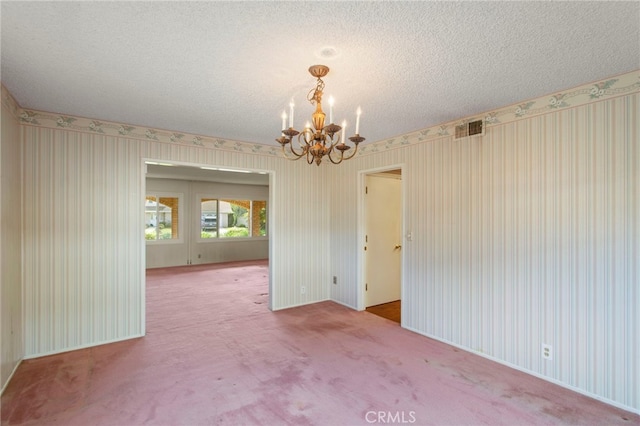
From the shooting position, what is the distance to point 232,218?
32.2ft

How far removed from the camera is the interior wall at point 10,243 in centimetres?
241

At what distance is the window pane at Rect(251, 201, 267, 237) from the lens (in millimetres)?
10070

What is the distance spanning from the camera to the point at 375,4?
1508 mm

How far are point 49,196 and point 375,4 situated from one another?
138 inches

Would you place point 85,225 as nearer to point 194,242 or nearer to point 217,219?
point 194,242

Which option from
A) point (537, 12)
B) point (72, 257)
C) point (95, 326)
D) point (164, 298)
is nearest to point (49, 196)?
point (72, 257)

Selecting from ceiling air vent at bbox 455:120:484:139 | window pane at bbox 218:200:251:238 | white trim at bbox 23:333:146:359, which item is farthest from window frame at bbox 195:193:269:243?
ceiling air vent at bbox 455:120:484:139

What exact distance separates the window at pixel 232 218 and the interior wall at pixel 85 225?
18.1ft

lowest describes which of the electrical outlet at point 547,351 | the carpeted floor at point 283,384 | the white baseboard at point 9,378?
the carpeted floor at point 283,384

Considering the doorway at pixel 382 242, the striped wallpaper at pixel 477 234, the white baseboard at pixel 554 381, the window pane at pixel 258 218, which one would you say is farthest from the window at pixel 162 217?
the white baseboard at pixel 554 381

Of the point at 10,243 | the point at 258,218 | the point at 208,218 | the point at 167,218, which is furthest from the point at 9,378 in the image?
the point at 258,218

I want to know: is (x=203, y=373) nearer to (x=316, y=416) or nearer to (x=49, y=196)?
(x=316, y=416)

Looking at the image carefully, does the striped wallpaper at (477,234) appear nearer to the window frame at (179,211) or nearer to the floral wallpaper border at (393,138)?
the floral wallpaper border at (393,138)

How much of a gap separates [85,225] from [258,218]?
6.93 meters
